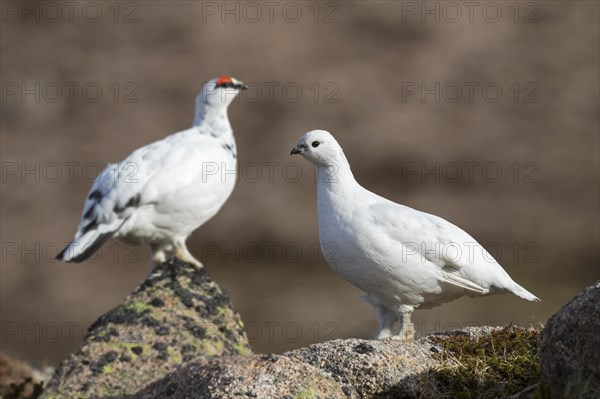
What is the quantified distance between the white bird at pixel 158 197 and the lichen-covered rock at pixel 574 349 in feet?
15.6

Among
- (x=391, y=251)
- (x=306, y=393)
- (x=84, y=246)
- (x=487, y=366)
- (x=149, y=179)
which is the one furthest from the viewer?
(x=149, y=179)

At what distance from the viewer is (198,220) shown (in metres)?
9.51

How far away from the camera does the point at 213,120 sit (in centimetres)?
1016

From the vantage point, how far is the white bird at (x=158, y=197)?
29.8 feet

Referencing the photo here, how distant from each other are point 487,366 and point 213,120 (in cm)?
533

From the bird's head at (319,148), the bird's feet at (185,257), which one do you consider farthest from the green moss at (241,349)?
the bird's head at (319,148)

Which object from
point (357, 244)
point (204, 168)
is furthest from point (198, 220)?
point (357, 244)

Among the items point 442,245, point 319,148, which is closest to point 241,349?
point 319,148

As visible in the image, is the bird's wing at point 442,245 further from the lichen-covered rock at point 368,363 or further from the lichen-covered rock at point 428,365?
the lichen-covered rock at point 368,363

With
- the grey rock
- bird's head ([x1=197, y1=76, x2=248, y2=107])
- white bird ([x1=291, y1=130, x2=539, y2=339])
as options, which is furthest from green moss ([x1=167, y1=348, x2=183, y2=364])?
bird's head ([x1=197, y1=76, x2=248, y2=107])

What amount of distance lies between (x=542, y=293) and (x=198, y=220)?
10622mm

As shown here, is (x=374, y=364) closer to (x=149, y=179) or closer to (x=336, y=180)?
(x=336, y=180)

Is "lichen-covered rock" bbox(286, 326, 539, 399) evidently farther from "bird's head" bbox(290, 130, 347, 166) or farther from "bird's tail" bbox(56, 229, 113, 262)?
"bird's tail" bbox(56, 229, 113, 262)

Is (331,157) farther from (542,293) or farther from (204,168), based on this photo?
(542,293)
